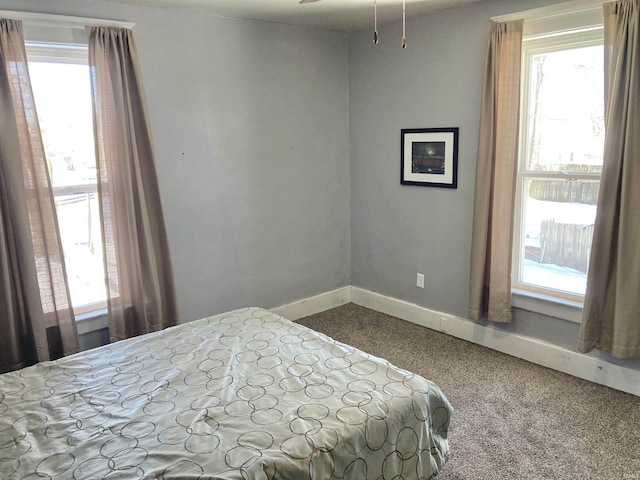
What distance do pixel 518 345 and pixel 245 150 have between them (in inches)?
97.5

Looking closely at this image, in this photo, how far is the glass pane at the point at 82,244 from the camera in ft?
9.90

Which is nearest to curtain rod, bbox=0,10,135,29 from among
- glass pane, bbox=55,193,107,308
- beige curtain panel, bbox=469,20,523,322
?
glass pane, bbox=55,193,107,308

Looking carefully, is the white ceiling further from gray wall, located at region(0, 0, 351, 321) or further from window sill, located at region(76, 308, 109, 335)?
window sill, located at region(76, 308, 109, 335)

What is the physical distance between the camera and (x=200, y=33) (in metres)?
3.34

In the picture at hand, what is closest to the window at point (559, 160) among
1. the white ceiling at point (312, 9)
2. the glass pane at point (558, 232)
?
the glass pane at point (558, 232)

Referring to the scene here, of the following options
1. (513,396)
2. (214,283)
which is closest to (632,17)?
(513,396)

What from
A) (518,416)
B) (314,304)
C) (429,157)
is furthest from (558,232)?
(314,304)

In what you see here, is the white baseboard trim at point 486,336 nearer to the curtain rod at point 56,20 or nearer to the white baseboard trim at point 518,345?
the white baseboard trim at point 518,345

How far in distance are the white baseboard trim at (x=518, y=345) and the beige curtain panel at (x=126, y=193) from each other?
1958 mm

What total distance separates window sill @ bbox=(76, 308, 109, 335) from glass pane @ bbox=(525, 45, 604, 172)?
3.01 m

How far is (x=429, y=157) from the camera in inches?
147

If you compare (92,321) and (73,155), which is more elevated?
Answer: (73,155)

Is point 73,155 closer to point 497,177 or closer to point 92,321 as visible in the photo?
point 92,321

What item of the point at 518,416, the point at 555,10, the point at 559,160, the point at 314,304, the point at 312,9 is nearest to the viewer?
the point at 518,416
